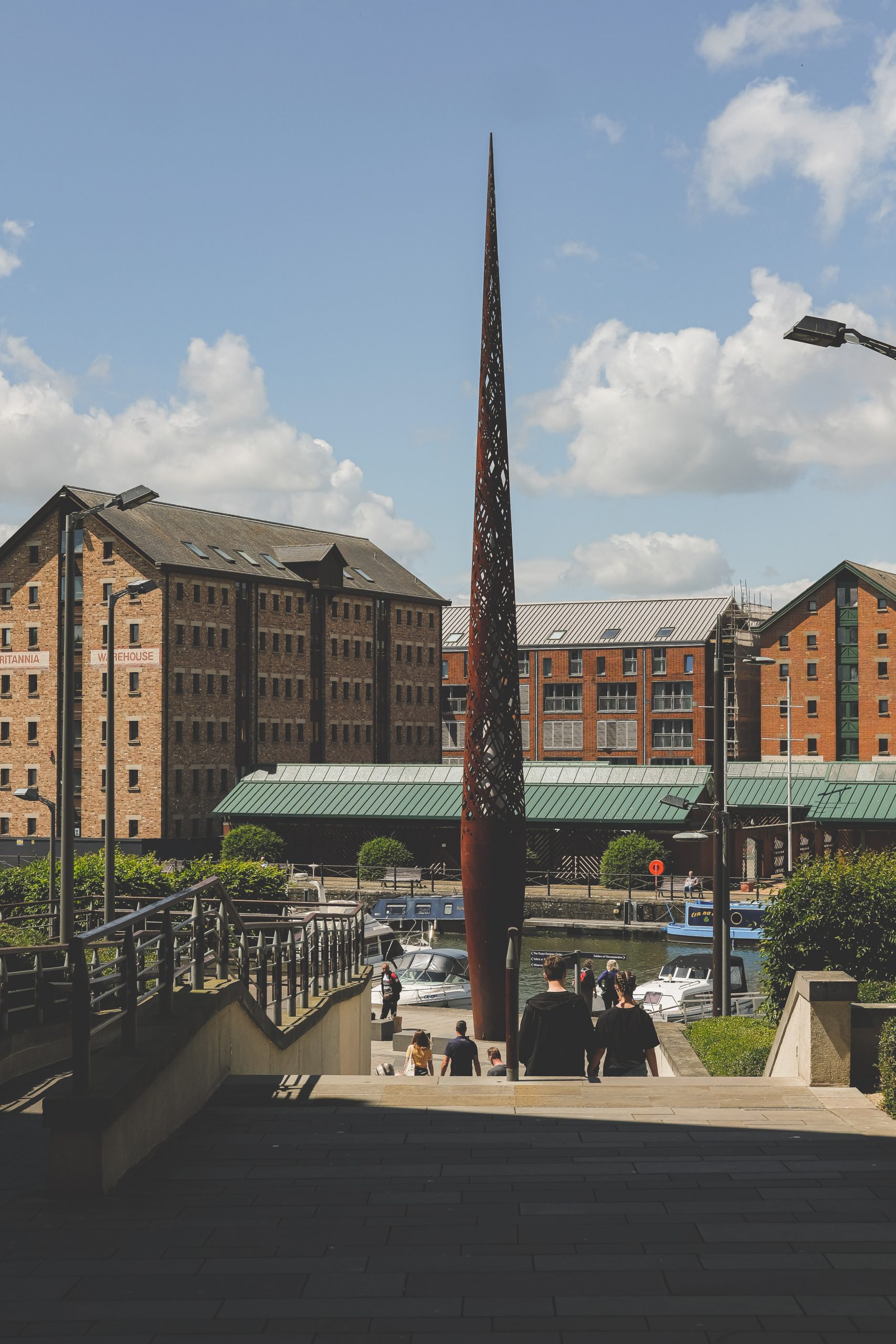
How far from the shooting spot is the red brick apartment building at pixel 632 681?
324 feet

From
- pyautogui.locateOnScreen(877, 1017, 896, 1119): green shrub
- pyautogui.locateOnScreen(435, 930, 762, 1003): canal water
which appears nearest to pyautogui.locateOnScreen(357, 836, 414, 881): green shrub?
pyautogui.locateOnScreen(435, 930, 762, 1003): canal water

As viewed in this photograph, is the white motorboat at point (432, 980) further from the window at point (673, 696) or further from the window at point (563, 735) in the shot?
the window at point (563, 735)

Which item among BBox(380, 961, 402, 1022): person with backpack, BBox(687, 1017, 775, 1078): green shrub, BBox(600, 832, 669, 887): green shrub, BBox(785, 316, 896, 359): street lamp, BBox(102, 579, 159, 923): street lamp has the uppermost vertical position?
BBox(785, 316, 896, 359): street lamp

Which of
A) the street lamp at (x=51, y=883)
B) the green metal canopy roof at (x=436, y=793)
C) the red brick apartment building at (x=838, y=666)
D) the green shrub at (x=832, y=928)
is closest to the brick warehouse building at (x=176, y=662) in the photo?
the green metal canopy roof at (x=436, y=793)

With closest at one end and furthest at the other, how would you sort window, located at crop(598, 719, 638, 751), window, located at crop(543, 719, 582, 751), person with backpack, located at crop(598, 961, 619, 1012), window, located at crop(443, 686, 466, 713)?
person with backpack, located at crop(598, 961, 619, 1012) < window, located at crop(598, 719, 638, 751) < window, located at crop(543, 719, 582, 751) < window, located at crop(443, 686, 466, 713)

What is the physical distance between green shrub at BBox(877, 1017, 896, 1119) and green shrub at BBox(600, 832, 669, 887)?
53386mm

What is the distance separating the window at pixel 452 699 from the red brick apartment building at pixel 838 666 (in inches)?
1071

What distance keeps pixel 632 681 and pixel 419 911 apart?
49373 mm

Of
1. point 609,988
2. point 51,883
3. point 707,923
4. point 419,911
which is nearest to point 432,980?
point 51,883

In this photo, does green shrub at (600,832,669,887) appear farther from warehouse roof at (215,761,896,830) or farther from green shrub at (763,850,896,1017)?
green shrub at (763,850,896,1017)

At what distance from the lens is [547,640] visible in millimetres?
106188

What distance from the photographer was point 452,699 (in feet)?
373

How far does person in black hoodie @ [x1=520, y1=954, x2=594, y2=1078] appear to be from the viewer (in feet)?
34.4

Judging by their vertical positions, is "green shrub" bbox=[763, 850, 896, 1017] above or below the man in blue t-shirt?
above
